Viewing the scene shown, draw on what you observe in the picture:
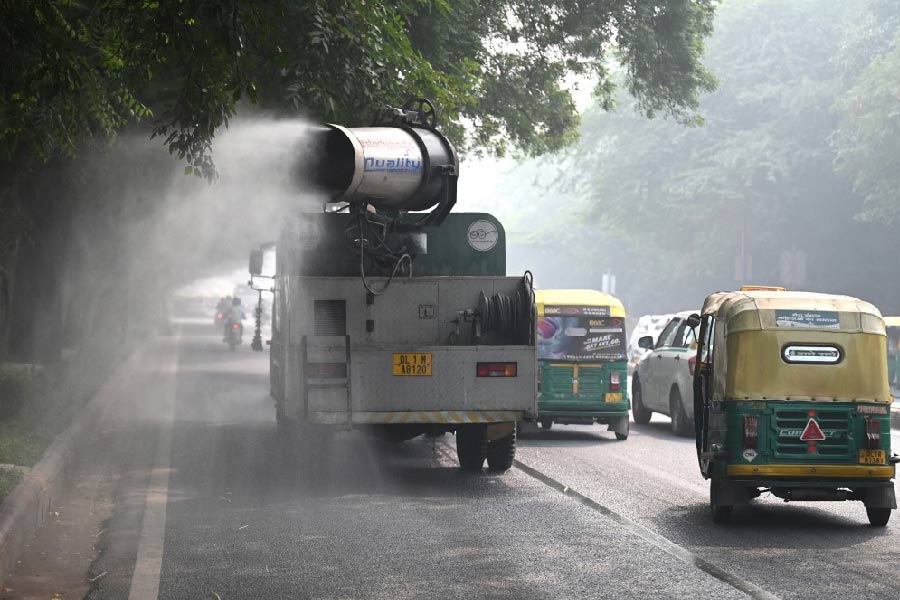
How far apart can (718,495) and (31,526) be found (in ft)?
16.4

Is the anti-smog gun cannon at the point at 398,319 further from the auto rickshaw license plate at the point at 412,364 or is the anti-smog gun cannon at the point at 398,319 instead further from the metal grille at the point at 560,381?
the metal grille at the point at 560,381

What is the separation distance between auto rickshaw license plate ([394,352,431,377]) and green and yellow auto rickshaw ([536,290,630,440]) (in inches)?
207

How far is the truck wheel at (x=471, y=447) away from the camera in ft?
44.5

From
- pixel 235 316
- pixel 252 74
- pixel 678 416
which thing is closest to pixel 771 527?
pixel 252 74

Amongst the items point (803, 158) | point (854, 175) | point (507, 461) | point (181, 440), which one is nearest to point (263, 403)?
point (181, 440)

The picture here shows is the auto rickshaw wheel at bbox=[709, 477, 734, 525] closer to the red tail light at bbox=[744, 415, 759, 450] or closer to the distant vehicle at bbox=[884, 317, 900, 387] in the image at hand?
the red tail light at bbox=[744, 415, 759, 450]

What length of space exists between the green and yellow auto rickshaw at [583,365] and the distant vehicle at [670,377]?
0.49m

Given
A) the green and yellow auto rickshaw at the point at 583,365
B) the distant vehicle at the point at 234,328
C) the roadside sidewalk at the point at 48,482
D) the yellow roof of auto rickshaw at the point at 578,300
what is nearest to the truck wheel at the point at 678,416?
the green and yellow auto rickshaw at the point at 583,365

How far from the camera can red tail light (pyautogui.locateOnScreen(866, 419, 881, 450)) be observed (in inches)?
406

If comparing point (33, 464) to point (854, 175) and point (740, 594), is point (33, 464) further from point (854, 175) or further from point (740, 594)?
point (854, 175)

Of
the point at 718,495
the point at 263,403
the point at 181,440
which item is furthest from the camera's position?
the point at 263,403

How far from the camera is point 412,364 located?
1270 centimetres

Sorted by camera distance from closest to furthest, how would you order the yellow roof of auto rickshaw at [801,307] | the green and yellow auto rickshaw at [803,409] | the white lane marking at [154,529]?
1. the white lane marking at [154,529]
2. the green and yellow auto rickshaw at [803,409]
3. the yellow roof of auto rickshaw at [801,307]

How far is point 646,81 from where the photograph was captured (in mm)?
24047
